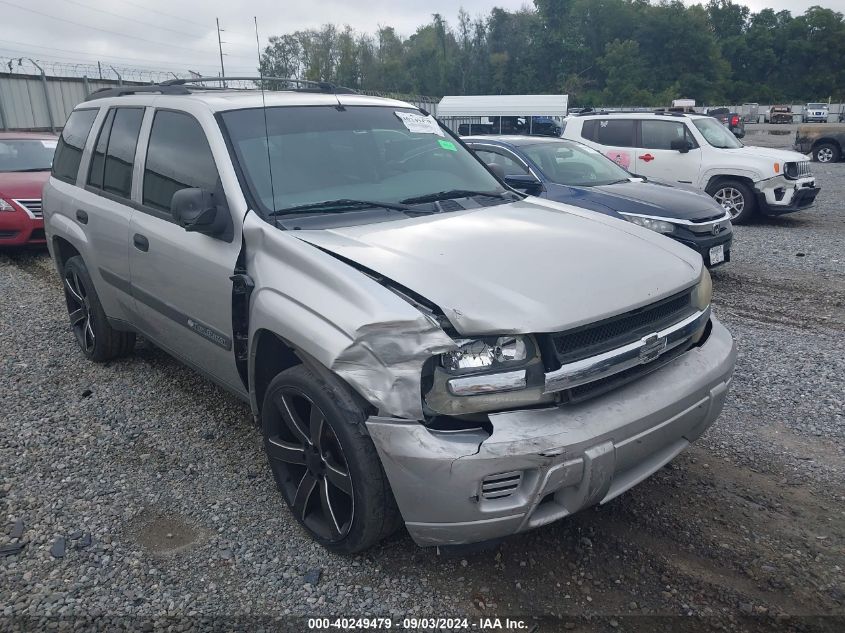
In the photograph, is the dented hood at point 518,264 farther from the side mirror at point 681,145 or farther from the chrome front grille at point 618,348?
the side mirror at point 681,145

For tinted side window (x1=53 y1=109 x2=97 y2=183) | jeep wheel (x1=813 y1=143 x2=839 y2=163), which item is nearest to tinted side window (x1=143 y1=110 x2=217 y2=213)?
tinted side window (x1=53 y1=109 x2=97 y2=183)

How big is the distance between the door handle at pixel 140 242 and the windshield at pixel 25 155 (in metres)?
7.04

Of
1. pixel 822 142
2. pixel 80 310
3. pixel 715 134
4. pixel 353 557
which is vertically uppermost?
pixel 715 134

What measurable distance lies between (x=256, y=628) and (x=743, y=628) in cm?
178

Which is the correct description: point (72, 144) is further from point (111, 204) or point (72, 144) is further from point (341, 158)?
point (341, 158)

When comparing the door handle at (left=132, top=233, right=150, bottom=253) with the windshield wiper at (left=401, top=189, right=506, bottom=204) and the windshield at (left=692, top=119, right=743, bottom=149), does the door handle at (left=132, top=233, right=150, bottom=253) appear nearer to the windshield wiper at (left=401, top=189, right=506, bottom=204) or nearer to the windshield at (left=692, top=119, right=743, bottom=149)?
the windshield wiper at (left=401, top=189, right=506, bottom=204)

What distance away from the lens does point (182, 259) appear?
3.49 meters

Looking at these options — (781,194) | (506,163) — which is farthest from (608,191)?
(781,194)

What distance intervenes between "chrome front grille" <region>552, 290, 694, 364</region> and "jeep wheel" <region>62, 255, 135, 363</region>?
3569 millimetres

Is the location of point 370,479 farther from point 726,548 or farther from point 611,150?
point 611,150

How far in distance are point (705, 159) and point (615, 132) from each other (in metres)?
1.55

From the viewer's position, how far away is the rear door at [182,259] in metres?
3.29

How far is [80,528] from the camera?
3.12m

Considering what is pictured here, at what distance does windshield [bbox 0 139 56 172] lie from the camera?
31.6 ft
